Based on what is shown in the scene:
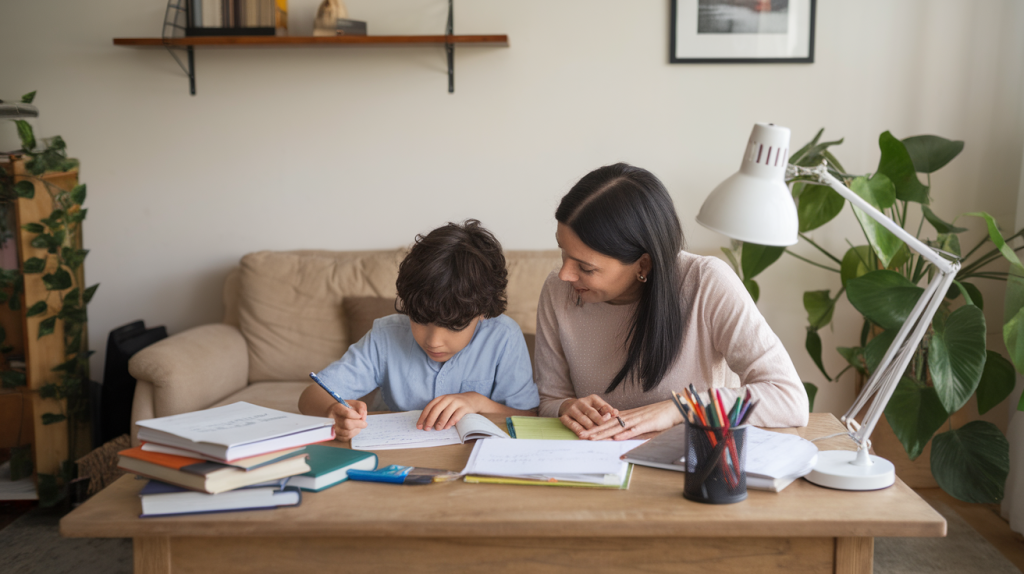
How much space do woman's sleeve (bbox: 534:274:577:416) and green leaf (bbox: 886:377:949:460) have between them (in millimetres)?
962

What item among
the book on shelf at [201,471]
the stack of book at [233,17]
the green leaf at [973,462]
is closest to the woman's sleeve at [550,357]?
the book on shelf at [201,471]

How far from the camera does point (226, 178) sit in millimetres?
2697

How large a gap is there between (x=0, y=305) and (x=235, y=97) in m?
1.06

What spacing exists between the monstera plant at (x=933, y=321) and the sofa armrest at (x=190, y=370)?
1724mm

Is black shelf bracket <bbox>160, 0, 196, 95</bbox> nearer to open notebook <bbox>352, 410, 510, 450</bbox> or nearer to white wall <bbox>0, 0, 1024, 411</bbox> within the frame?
white wall <bbox>0, 0, 1024, 411</bbox>

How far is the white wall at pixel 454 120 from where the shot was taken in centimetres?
254

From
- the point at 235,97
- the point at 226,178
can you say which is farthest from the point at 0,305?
the point at 235,97

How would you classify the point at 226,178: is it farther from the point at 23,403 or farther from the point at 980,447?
the point at 980,447

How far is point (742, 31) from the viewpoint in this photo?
2.55 m

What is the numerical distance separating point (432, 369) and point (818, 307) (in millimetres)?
1553

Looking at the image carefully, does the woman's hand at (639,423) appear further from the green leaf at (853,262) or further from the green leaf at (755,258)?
the green leaf at (853,262)

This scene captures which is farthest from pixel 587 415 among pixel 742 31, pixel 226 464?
pixel 742 31

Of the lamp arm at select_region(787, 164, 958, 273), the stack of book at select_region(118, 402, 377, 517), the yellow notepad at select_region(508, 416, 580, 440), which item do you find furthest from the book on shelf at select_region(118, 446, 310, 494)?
the lamp arm at select_region(787, 164, 958, 273)

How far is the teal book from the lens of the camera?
920mm
